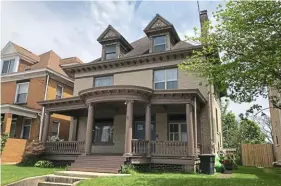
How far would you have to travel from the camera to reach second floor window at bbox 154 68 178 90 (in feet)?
53.5

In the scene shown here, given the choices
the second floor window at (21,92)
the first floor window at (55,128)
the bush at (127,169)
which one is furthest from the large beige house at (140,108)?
the second floor window at (21,92)

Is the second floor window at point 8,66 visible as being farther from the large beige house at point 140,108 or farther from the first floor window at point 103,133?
the first floor window at point 103,133

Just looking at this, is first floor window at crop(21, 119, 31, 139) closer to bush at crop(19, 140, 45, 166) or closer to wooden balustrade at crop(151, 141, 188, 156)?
bush at crop(19, 140, 45, 166)

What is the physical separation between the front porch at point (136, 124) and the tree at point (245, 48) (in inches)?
131

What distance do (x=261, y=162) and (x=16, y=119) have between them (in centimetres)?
2167

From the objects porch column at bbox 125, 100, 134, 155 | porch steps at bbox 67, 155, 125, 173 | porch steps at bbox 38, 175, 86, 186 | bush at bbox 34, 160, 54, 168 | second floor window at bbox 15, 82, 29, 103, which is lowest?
porch steps at bbox 38, 175, 86, 186

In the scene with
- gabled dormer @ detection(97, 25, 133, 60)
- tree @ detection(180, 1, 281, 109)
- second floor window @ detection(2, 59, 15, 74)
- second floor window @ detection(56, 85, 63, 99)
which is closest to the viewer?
tree @ detection(180, 1, 281, 109)

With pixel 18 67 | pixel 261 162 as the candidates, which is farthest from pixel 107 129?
pixel 261 162

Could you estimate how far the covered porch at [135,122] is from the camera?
12.9m

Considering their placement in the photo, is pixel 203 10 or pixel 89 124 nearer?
pixel 89 124

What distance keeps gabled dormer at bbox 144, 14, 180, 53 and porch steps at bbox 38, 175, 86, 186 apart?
10843 millimetres

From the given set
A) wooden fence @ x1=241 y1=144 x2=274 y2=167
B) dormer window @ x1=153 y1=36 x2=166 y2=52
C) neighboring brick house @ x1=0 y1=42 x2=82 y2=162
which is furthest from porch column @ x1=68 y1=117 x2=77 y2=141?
wooden fence @ x1=241 y1=144 x2=274 y2=167

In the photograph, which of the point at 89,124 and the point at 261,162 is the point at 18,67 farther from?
the point at 261,162

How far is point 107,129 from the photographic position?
17.8m
